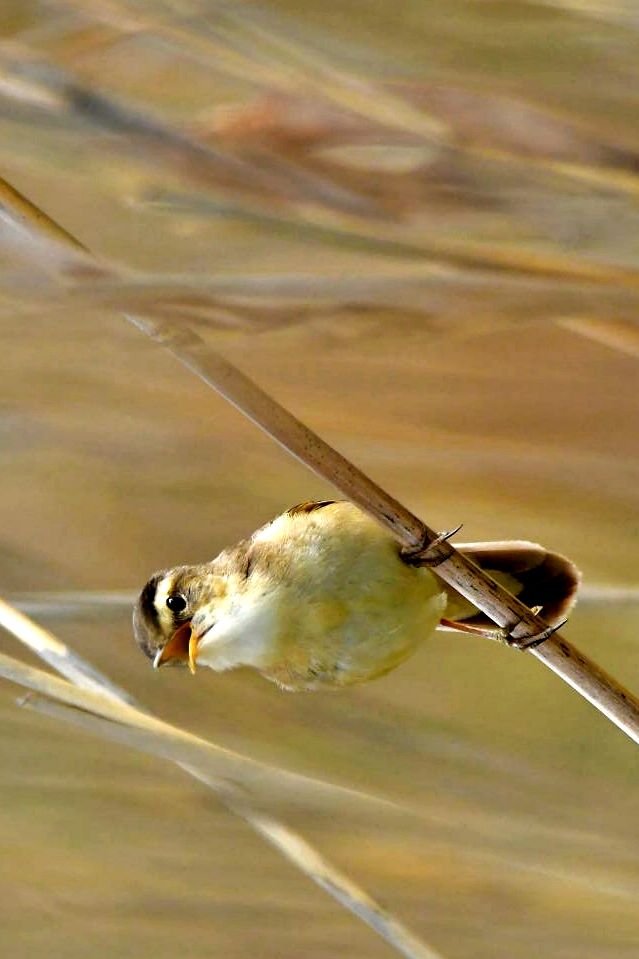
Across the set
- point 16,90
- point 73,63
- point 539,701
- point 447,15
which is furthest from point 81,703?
point 539,701

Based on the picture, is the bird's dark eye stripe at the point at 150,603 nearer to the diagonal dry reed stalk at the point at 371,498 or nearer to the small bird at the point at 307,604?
the small bird at the point at 307,604

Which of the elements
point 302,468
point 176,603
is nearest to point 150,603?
point 176,603

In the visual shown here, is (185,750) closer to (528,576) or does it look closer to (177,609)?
(177,609)

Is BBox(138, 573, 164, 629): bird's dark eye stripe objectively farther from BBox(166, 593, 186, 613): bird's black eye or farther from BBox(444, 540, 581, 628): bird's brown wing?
BBox(444, 540, 581, 628): bird's brown wing

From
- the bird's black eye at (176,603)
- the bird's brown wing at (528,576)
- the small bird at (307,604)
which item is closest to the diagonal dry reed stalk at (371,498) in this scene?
the small bird at (307,604)

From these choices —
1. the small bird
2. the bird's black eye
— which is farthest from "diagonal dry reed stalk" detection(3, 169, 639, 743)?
the bird's black eye

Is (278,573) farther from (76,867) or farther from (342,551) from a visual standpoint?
(76,867)
